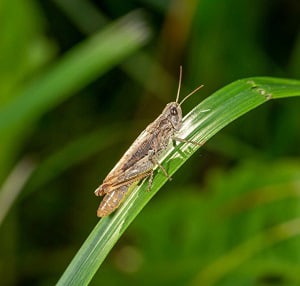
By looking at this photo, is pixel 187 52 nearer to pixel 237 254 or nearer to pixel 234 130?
pixel 234 130

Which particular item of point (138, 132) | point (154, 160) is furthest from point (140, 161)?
point (138, 132)

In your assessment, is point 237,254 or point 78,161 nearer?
point 237,254

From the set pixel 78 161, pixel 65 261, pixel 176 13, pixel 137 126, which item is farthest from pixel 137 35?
pixel 65 261

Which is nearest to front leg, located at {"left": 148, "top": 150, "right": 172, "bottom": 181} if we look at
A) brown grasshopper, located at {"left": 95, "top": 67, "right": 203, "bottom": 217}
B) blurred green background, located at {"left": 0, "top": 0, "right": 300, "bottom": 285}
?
brown grasshopper, located at {"left": 95, "top": 67, "right": 203, "bottom": 217}

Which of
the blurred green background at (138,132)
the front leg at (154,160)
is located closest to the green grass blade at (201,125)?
the front leg at (154,160)

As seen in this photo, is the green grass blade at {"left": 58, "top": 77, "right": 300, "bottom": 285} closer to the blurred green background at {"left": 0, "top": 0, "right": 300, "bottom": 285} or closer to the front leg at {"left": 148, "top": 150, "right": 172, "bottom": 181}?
the front leg at {"left": 148, "top": 150, "right": 172, "bottom": 181}

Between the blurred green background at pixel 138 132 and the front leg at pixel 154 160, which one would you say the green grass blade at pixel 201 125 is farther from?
the blurred green background at pixel 138 132
